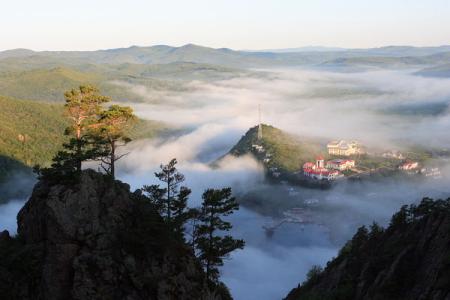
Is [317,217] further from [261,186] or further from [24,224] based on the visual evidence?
[24,224]

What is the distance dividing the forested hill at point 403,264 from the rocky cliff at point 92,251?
10649mm

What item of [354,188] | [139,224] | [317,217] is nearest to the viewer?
[139,224]

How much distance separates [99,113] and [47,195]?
8503 millimetres

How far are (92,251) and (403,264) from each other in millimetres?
17880

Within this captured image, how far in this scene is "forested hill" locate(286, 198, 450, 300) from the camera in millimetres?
30328

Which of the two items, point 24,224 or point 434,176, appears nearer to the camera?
point 24,224

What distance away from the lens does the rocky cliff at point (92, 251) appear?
3306cm

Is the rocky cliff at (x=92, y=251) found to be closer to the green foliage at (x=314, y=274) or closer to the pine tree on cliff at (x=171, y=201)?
the pine tree on cliff at (x=171, y=201)

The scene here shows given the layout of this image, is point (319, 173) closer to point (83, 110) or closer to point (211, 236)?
point (211, 236)

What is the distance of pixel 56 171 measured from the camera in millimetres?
36125

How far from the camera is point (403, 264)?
34156mm

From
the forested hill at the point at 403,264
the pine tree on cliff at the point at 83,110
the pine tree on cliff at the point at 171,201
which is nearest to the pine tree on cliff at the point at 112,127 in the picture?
the pine tree on cliff at the point at 83,110

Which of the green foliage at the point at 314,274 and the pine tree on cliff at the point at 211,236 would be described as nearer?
the pine tree on cliff at the point at 211,236

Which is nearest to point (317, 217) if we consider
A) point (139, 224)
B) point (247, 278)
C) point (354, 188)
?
point (354, 188)
